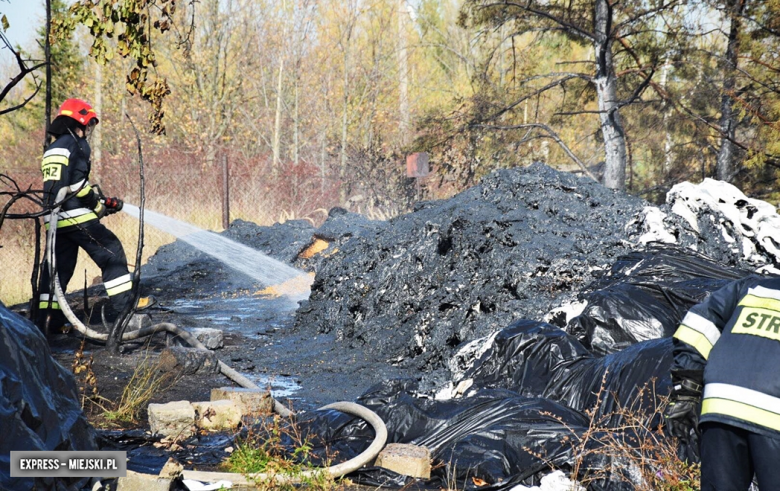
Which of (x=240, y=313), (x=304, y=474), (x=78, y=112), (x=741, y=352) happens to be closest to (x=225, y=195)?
(x=240, y=313)

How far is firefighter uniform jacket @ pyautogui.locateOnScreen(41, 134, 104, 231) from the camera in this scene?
6.36 meters

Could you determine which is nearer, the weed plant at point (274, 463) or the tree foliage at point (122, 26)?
the weed plant at point (274, 463)

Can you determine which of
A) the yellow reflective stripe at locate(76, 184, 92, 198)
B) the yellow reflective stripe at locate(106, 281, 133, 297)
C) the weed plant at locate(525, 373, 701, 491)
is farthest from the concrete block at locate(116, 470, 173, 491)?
the yellow reflective stripe at locate(106, 281, 133, 297)

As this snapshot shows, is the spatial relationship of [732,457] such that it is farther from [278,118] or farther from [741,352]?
[278,118]

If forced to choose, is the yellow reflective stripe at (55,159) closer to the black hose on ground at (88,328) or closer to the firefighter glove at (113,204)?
the black hose on ground at (88,328)

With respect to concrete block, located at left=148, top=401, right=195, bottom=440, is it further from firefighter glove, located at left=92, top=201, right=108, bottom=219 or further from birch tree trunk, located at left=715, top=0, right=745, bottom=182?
birch tree trunk, located at left=715, top=0, right=745, bottom=182

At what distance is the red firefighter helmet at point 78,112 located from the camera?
21.8ft

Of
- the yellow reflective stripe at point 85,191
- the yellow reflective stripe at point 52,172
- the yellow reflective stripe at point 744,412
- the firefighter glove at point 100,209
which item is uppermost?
the yellow reflective stripe at point 52,172

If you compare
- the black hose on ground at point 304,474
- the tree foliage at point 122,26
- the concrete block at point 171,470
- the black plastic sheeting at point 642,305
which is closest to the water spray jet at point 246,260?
the black plastic sheeting at point 642,305

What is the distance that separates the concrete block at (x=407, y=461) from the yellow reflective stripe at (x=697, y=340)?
1.66m

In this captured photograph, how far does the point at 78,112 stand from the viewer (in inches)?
264

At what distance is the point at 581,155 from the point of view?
92.4ft

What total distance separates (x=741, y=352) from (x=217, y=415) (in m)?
3.16

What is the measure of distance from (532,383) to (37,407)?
313cm
